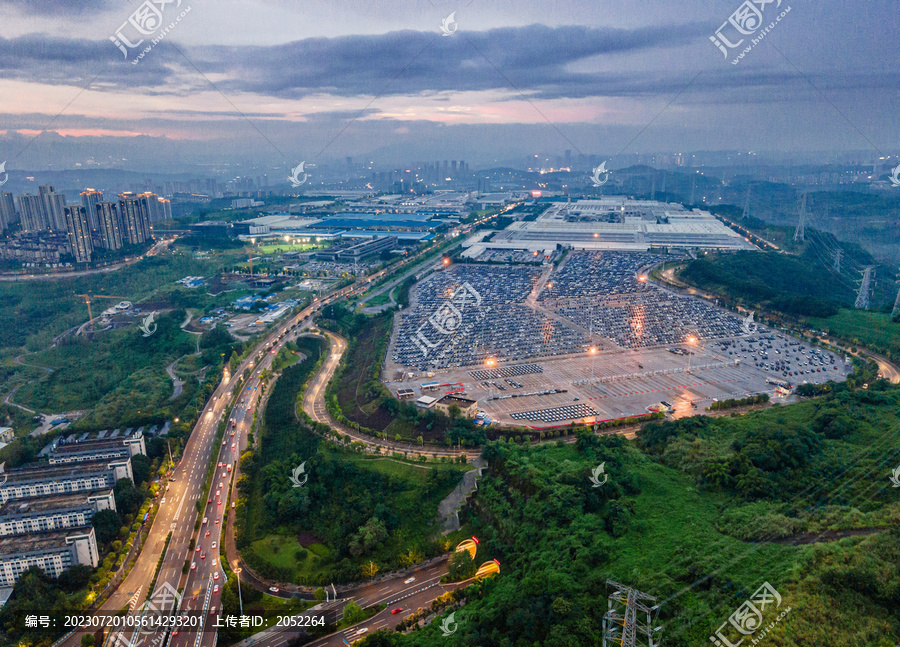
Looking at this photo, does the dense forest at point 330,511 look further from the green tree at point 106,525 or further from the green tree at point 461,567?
the green tree at point 106,525

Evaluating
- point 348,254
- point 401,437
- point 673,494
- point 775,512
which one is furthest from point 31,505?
point 348,254

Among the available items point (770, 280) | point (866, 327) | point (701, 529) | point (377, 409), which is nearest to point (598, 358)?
point (377, 409)

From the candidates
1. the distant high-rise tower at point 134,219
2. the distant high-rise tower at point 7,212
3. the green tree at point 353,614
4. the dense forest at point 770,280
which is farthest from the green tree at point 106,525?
the distant high-rise tower at point 7,212

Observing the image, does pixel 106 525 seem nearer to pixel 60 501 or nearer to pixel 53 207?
pixel 60 501

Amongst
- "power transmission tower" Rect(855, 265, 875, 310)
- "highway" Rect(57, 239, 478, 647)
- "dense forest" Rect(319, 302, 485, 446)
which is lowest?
"highway" Rect(57, 239, 478, 647)

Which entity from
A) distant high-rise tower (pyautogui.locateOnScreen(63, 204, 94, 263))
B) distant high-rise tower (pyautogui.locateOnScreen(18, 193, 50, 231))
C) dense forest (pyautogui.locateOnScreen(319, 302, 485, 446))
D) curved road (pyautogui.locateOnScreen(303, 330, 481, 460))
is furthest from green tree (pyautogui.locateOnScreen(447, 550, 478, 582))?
distant high-rise tower (pyautogui.locateOnScreen(18, 193, 50, 231))

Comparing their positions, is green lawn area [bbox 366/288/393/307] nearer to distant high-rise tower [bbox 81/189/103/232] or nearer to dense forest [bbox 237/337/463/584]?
dense forest [bbox 237/337/463/584]

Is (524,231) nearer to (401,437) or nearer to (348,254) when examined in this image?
(348,254)
